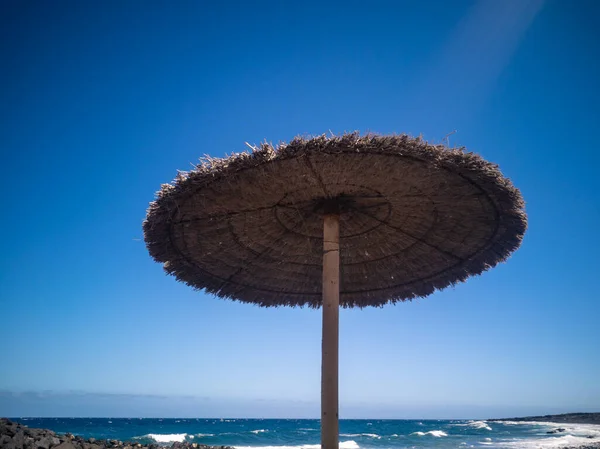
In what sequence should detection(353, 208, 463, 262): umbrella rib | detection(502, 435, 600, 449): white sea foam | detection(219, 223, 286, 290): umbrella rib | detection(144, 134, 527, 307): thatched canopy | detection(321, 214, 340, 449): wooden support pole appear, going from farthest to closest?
detection(502, 435, 600, 449): white sea foam < detection(219, 223, 286, 290): umbrella rib < detection(353, 208, 463, 262): umbrella rib < detection(321, 214, 340, 449): wooden support pole < detection(144, 134, 527, 307): thatched canopy

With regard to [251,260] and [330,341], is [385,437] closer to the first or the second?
[251,260]

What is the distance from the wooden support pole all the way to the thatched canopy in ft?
1.29

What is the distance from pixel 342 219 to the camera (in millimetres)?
6043

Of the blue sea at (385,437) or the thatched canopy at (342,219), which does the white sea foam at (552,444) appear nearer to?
the blue sea at (385,437)

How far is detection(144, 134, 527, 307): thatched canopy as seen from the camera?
4547 mm

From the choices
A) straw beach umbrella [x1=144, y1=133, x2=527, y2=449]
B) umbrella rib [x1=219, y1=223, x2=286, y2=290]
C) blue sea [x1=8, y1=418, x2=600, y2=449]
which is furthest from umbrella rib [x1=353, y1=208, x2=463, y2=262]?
blue sea [x1=8, y1=418, x2=600, y2=449]

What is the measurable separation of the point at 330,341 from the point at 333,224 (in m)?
1.37

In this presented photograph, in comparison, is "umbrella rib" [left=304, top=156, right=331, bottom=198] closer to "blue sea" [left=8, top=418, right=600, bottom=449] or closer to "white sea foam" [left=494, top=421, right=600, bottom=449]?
"white sea foam" [left=494, top=421, right=600, bottom=449]

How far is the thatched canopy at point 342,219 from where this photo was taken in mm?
4547

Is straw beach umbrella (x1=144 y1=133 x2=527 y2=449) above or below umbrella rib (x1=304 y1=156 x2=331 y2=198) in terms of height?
below

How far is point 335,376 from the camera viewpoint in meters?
4.98

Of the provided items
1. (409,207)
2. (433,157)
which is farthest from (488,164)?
(409,207)

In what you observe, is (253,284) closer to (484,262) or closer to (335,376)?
(335,376)

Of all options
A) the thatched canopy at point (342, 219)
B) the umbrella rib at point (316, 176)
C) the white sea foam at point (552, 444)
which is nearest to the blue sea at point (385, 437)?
the white sea foam at point (552, 444)
